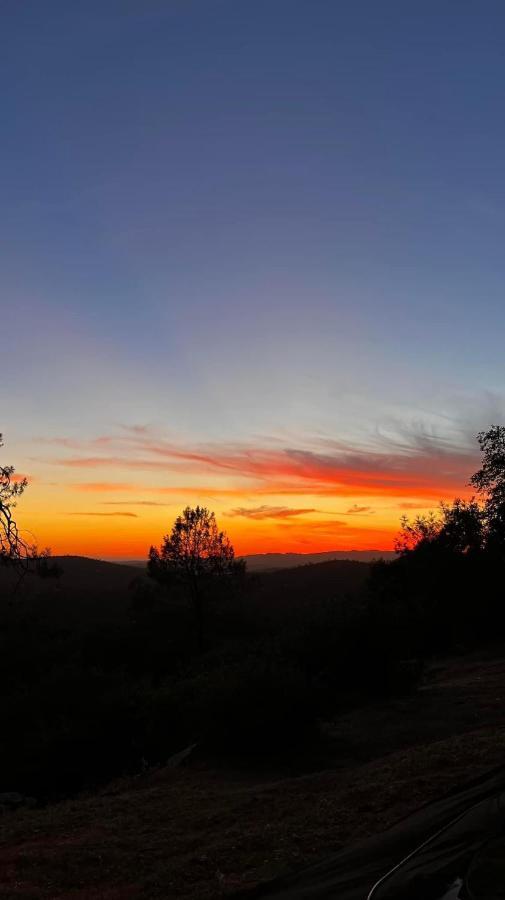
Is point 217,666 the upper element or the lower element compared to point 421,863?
lower

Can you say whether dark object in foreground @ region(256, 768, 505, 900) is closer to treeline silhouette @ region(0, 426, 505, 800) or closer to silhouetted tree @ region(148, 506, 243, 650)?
treeline silhouette @ region(0, 426, 505, 800)

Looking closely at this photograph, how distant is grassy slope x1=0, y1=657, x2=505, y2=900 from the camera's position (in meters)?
8.31

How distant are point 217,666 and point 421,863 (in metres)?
21.2

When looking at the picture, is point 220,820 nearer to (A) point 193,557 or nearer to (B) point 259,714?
(B) point 259,714

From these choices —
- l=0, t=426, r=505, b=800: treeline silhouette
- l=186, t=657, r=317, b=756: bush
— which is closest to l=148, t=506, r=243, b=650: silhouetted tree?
l=0, t=426, r=505, b=800: treeline silhouette

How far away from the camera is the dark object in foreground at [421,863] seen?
20.1 feet

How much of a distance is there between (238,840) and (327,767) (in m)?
5.58

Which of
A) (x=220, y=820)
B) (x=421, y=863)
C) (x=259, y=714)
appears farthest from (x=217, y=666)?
(x=421, y=863)

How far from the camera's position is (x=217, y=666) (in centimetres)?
2705

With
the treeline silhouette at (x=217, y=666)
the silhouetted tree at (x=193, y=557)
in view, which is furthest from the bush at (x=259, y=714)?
the silhouetted tree at (x=193, y=557)

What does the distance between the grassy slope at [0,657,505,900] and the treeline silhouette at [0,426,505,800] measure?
175 centimetres

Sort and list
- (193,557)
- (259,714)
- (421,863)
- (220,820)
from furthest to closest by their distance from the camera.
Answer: (193,557) < (259,714) < (220,820) < (421,863)

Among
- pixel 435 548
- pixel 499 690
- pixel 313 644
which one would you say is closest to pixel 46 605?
pixel 435 548

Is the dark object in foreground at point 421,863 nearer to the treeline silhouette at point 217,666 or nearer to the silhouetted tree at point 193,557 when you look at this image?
the treeline silhouette at point 217,666
